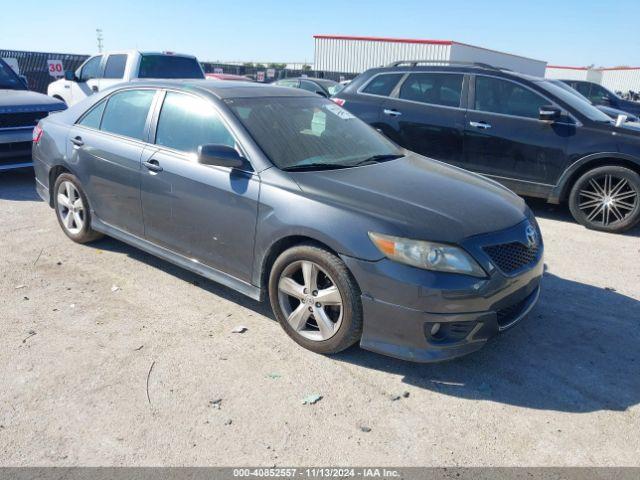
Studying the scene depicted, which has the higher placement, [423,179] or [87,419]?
[423,179]

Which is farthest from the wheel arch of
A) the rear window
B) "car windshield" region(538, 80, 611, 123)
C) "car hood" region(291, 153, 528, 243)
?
the rear window

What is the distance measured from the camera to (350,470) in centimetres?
252

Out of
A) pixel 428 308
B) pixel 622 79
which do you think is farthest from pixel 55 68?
pixel 622 79

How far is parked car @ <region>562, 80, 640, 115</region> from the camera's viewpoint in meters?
16.5

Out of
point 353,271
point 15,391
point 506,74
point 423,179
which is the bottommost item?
point 15,391

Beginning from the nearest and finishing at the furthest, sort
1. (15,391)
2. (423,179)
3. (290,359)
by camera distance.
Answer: (15,391), (290,359), (423,179)

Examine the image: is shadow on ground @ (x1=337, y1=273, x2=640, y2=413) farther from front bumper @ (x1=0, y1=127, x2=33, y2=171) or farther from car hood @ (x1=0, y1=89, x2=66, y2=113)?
car hood @ (x1=0, y1=89, x2=66, y2=113)

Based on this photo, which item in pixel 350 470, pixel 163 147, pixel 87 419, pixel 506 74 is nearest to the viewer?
pixel 350 470

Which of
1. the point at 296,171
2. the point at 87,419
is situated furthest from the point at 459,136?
the point at 87,419

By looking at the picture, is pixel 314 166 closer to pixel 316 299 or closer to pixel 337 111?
pixel 316 299

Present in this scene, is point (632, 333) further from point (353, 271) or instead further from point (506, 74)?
point (506, 74)

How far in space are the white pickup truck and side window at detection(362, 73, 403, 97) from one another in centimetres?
518

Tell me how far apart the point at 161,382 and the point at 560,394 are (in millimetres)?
2369

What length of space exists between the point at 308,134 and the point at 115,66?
8.74 metres
